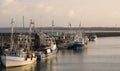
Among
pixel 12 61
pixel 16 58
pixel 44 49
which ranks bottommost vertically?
pixel 12 61

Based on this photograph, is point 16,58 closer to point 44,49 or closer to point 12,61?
point 12,61

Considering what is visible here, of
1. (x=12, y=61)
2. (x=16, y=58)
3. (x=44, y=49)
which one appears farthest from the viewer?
(x=44, y=49)

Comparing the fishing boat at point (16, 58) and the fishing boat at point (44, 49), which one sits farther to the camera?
the fishing boat at point (44, 49)

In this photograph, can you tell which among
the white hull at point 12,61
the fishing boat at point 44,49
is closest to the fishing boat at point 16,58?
the white hull at point 12,61

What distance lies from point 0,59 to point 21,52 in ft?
6.44

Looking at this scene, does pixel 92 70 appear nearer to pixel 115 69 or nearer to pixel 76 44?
pixel 115 69

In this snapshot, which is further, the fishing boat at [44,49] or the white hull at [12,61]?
the fishing boat at [44,49]

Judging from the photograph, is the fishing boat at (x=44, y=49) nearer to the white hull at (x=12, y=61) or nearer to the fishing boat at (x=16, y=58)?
the fishing boat at (x=16, y=58)

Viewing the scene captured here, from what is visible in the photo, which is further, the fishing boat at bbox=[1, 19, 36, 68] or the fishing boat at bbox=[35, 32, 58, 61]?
the fishing boat at bbox=[35, 32, 58, 61]

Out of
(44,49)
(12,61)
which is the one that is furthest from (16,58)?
(44,49)

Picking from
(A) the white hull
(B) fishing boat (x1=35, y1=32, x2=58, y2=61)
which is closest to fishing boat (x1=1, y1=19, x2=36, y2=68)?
(A) the white hull

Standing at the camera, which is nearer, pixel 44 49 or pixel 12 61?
pixel 12 61

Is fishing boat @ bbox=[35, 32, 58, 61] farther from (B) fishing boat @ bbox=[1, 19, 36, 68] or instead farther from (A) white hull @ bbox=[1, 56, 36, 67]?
(A) white hull @ bbox=[1, 56, 36, 67]

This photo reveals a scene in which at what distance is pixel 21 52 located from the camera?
3388cm
